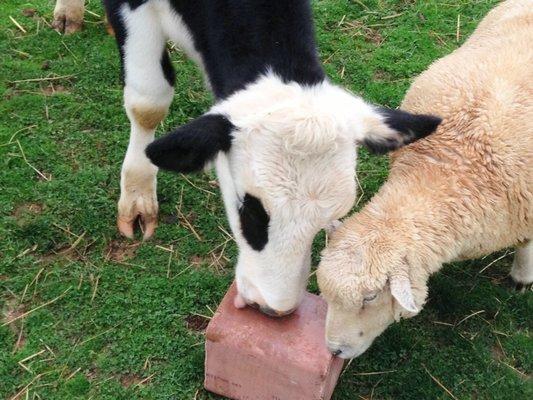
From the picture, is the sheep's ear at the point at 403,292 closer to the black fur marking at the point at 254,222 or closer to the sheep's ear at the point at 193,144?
the black fur marking at the point at 254,222

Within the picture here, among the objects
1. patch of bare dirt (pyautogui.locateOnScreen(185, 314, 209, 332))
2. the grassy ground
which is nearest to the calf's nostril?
the grassy ground

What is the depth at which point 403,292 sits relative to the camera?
3180mm

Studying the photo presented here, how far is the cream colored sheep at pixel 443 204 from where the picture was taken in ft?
10.7

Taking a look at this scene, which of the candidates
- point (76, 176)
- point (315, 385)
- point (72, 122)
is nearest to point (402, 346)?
point (315, 385)

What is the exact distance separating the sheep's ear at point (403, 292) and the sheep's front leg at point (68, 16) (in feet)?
13.7

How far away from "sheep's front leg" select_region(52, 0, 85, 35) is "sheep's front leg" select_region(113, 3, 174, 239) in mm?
2217

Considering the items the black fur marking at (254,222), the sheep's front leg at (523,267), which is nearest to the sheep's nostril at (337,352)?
the black fur marking at (254,222)

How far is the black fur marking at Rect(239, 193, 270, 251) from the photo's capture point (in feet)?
9.89

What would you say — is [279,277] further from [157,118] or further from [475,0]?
[475,0]

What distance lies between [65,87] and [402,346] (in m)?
3.45

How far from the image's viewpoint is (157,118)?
170 inches

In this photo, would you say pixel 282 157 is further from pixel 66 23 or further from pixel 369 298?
pixel 66 23

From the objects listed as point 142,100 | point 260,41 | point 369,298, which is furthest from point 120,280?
point 260,41

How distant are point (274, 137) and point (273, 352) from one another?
40.9 inches
